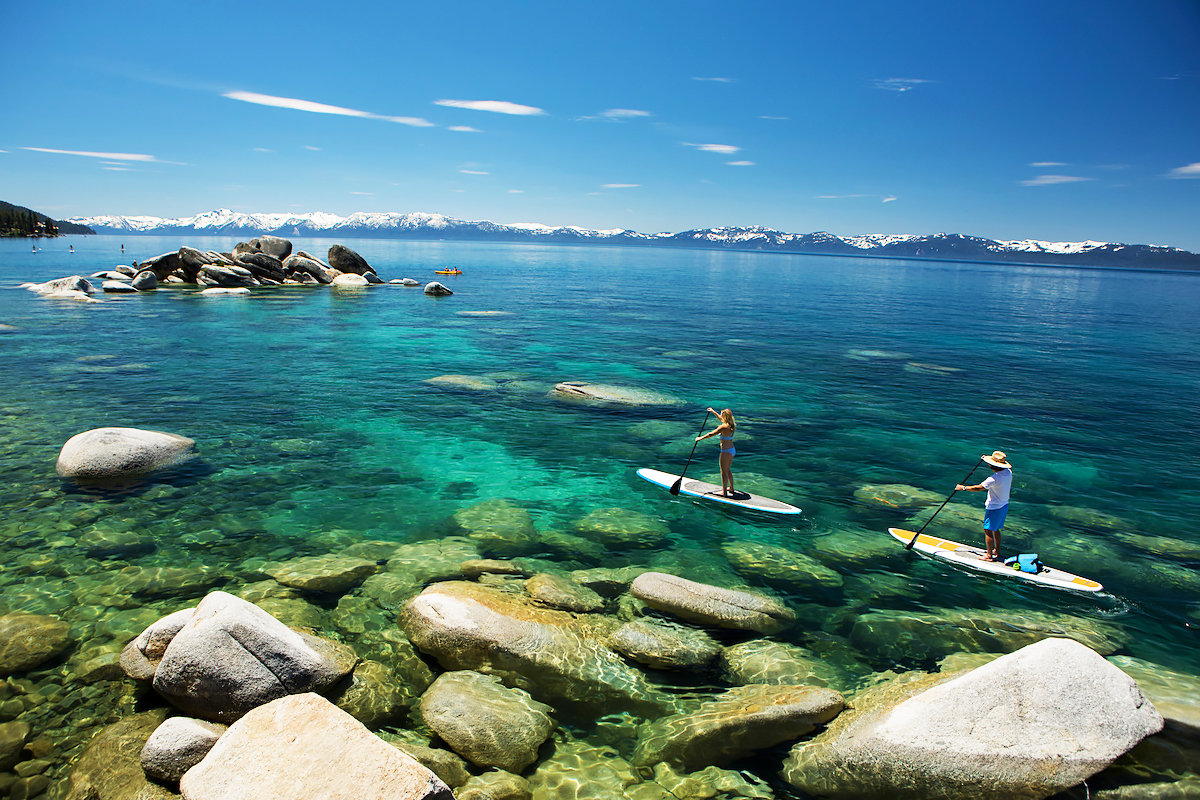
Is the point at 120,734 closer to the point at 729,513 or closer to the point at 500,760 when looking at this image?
the point at 500,760

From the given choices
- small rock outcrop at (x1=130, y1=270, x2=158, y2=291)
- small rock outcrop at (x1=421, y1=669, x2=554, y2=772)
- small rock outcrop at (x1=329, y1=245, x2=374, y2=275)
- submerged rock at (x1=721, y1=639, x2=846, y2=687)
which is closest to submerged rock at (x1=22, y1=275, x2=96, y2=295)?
small rock outcrop at (x1=130, y1=270, x2=158, y2=291)

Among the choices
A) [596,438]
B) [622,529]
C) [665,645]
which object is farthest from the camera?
[596,438]

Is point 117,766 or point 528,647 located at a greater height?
point 528,647

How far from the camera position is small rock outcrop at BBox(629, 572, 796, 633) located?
1067 centimetres

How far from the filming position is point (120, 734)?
765cm

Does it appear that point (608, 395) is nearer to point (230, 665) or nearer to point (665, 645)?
point (665, 645)

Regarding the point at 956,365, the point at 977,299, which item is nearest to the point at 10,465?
the point at 956,365

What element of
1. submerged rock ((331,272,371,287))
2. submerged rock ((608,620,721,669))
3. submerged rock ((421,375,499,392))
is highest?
submerged rock ((331,272,371,287))

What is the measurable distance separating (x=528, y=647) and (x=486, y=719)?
1.52m

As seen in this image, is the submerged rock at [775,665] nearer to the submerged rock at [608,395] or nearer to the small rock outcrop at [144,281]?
the submerged rock at [608,395]

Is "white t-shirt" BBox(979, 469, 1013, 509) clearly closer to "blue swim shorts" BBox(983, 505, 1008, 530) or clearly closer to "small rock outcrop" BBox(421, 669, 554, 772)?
"blue swim shorts" BBox(983, 505, 1008, 530)

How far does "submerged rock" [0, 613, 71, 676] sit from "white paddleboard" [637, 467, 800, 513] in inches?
512

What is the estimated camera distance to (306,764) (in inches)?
232

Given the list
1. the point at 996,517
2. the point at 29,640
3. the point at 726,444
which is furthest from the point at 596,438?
the point at 29,640
